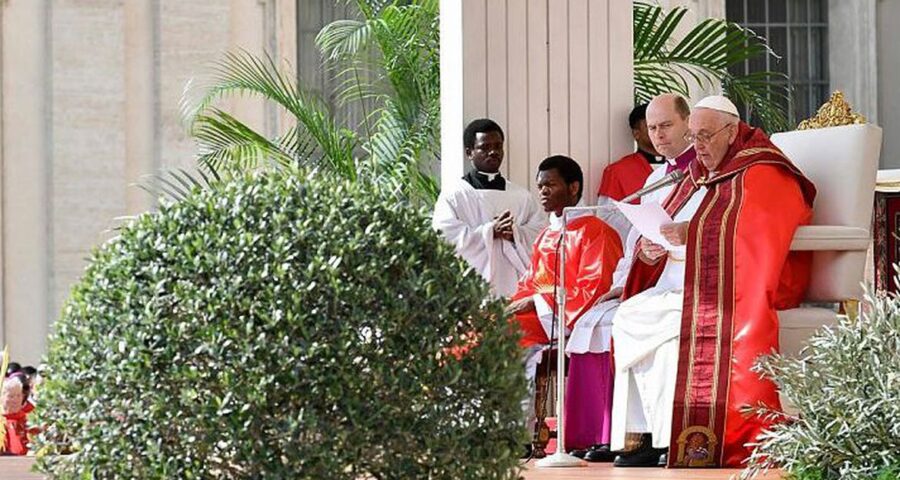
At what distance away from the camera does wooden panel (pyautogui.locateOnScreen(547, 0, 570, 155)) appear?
10266 mm

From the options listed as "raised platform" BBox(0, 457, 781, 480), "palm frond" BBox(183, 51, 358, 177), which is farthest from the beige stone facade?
"raised platform" BBox(0, 457, 781, 480)

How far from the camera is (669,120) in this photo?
350 inches

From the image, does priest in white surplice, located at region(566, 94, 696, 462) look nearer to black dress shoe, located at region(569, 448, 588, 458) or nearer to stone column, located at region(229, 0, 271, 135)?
black dress shoe, located at region(569, 448, 588, 458)

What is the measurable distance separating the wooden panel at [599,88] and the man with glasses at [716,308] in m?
1.86

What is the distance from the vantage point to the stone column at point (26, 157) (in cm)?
1675

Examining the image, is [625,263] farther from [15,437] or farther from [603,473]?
[15,437]

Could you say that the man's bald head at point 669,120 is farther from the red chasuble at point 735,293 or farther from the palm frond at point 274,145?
the palm frond at point 274,145

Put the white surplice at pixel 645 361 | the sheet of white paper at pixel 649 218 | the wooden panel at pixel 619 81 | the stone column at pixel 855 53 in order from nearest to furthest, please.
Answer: the sheet of white paper at pixel 649 218, the white surplice at pixel 645 361, the wooden panel at pixel 619 81, the stone column at pixel 855 53

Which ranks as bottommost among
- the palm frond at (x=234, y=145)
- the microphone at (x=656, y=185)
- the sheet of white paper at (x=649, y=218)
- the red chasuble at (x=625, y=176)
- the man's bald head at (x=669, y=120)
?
the sheet of white paper at (x=649, y=218)

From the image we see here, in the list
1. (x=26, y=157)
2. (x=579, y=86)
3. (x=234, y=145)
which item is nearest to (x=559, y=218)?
(x=579, y=86)

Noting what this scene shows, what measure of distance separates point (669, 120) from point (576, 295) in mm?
966

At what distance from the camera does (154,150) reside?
17.1 m

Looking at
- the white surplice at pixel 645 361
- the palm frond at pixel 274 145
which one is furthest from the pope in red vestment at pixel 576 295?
the palm frond at pixel 274 145

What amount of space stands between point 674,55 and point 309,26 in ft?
23.5
